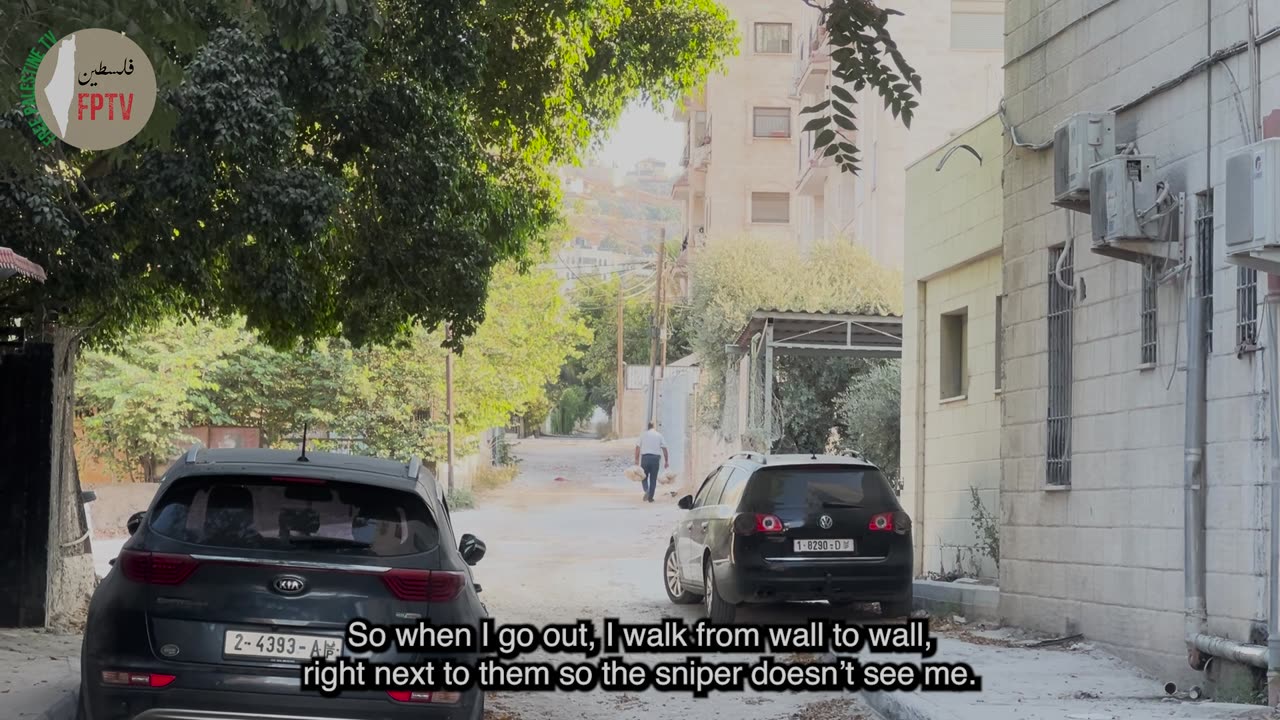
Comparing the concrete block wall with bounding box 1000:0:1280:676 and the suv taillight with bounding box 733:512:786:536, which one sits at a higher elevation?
the concrete block wall with bounding box 1000:0:1280:676

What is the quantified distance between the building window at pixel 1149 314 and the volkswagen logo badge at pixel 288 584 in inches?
261

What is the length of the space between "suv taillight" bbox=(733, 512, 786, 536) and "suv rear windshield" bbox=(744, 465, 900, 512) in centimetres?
8

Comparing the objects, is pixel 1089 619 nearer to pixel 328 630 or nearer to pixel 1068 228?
pixel 1068 228

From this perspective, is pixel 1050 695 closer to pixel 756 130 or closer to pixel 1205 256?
pixel 1205 256

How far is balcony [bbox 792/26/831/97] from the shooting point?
41.8 m

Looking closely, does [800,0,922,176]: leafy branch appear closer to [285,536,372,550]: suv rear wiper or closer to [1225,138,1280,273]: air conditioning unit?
[285,536,372,550]: suv rear wiper

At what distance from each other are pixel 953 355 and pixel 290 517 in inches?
526

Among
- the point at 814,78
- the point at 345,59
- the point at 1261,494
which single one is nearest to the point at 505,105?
the point at 345,59

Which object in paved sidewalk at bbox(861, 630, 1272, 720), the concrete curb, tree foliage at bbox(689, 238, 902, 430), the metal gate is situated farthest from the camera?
tree foliage at bbox(689, 238, 902, 430)

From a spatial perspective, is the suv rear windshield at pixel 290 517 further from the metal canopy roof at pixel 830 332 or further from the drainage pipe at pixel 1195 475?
the metal canopy roof at pixel 830 332

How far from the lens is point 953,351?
1952cm

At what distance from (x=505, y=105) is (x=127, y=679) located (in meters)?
11.3

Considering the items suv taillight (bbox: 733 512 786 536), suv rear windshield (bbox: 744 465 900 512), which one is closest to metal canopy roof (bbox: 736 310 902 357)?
suv rear windshield (bbox: 744 465 900 512)

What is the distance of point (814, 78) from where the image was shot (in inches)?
1722
